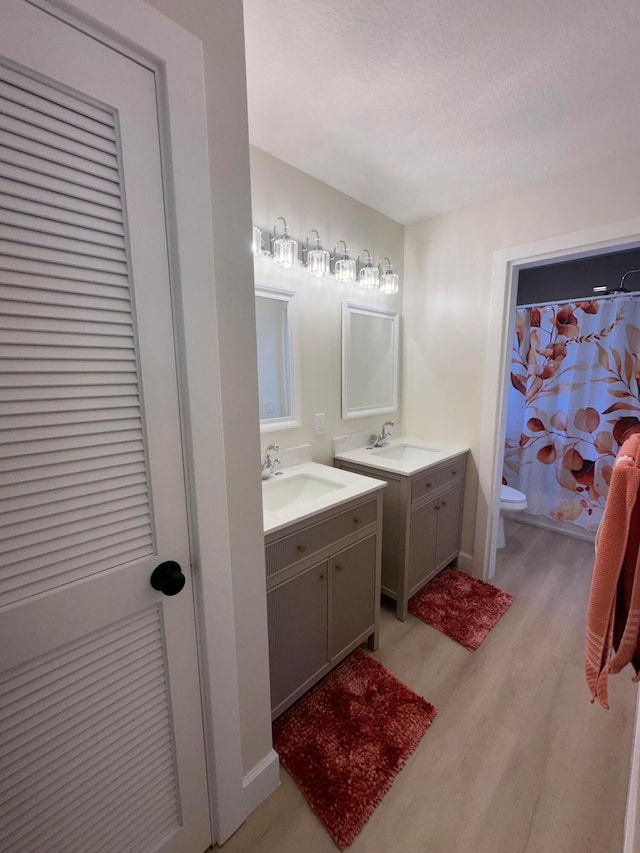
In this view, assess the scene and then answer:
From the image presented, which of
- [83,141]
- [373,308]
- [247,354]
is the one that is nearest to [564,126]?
[373,308]

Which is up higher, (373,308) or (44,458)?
(373,308)

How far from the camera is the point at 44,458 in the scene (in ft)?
2.08

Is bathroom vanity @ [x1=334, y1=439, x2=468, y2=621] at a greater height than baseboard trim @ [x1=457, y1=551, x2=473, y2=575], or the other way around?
bathroom vanity @ [x1=334, y1=439, x2=468, y2=621]

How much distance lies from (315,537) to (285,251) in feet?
4.25

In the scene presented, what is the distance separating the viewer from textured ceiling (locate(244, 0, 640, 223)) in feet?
3.33

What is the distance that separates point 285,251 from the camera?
5.41 ft

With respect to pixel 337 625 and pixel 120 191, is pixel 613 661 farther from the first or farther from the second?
pixel 120 191

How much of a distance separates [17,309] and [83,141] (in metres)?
0.33

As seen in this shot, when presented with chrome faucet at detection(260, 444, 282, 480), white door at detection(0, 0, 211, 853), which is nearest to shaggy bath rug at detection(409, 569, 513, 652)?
chrome faucet at detection(260, 444, 282, 480)

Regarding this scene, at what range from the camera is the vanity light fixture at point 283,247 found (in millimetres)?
1639

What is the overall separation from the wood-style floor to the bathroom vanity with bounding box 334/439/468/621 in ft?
0.85

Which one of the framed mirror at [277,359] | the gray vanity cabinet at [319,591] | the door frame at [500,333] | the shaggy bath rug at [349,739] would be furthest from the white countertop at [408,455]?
the shaggy bath rug at [349,739]

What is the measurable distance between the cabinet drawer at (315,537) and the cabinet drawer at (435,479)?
1.28 ft

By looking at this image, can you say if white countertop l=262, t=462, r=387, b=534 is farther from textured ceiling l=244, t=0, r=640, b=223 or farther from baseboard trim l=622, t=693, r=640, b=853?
textured ceiling l=244, t=0, r=640, b=223
